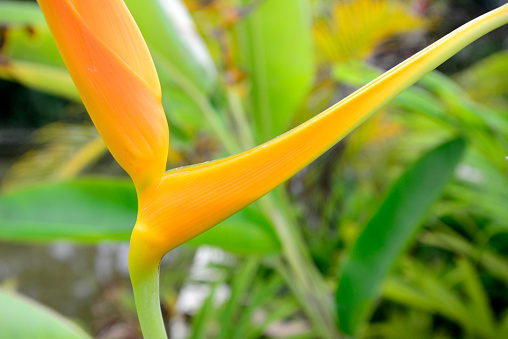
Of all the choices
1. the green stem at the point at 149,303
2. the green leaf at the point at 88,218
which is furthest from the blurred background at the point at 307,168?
the green stem at the point at 149,303

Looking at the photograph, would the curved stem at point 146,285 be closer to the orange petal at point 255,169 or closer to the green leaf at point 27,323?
the orange petal at point 255,169

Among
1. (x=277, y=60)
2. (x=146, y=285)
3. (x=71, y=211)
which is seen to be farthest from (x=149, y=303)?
(x=277, y=60)

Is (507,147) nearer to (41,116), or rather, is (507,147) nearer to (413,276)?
(413,276)

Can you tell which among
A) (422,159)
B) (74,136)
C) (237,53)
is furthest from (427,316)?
(74,136)

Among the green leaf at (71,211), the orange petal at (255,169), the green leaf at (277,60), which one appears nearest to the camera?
the orange petal at (255,169)

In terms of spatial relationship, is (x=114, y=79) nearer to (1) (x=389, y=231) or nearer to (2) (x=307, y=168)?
(1) (x=389, y=231)

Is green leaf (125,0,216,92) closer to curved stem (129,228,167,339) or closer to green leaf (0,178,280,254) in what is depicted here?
green leaf (0,178,280,254)

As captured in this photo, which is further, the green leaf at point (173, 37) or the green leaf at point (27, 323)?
the green leaf at point (173, 37)

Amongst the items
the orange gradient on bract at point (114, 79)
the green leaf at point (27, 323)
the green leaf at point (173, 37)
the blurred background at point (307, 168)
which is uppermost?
the orange gradient on bract at point (114, 79)
